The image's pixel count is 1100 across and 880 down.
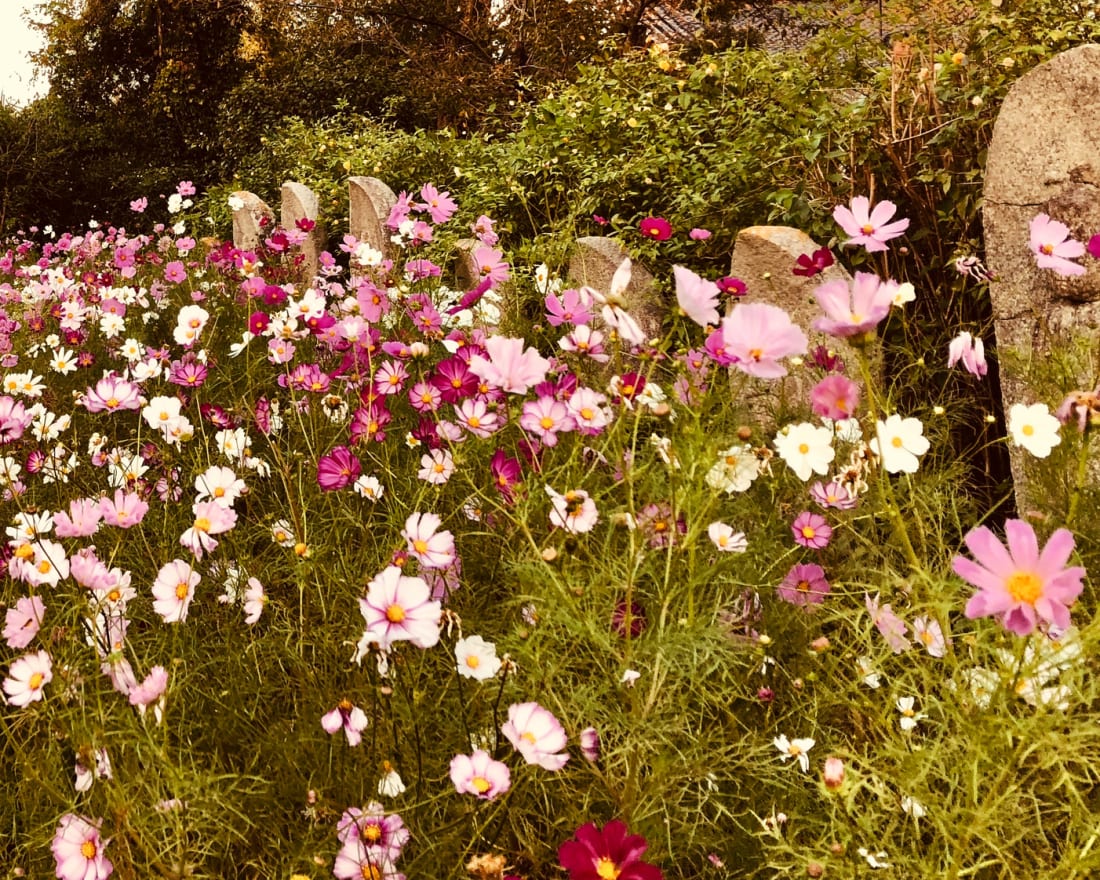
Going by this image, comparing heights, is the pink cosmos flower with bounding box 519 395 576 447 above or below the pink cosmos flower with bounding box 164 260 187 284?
above

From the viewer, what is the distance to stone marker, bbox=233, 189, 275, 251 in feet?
15.5

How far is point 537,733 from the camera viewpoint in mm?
966

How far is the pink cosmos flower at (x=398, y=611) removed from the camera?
0.94 meters

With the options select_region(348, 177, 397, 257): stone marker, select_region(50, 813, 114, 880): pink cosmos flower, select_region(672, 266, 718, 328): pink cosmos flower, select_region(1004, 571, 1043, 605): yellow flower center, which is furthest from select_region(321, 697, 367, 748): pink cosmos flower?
select_region(348, 177, 397, 257): stone marker

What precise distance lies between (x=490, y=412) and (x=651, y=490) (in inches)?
14.2

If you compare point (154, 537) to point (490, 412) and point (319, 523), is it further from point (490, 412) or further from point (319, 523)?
point (490, 412)

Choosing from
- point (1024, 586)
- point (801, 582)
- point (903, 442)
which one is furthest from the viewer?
point (801, 582)

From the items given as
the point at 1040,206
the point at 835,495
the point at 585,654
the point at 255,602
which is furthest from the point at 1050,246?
the point at 255,602

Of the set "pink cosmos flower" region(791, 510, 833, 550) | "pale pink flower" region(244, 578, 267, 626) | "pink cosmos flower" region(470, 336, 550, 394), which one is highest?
"pink cosmos flower" region(470, 336, 550, 394)

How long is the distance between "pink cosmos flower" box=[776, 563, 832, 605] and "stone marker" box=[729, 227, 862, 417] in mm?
741

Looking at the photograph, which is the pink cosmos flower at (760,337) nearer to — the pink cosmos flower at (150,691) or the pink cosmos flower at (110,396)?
the pink cosmos flower at (150,691)

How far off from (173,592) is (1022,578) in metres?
1.14

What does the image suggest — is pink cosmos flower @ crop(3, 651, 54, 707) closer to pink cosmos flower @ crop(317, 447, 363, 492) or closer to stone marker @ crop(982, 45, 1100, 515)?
pink cosmos flower @ crop(317, 447, 363, 492)

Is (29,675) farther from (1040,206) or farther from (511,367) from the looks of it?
(1040,206)
